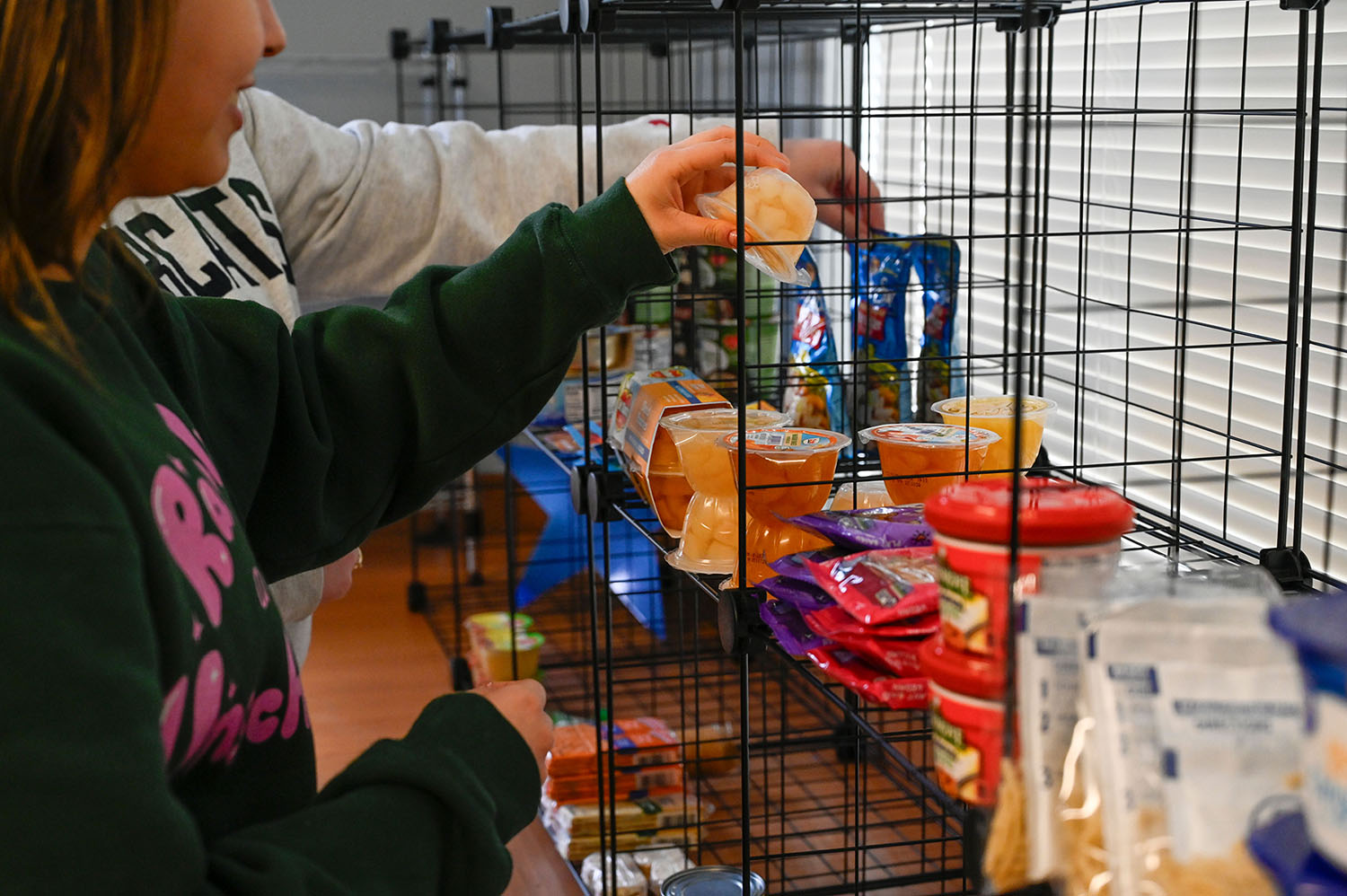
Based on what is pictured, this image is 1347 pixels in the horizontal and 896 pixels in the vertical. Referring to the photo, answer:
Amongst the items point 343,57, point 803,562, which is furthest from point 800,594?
point 343,57

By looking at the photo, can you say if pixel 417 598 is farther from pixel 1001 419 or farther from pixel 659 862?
pixel 1001 419

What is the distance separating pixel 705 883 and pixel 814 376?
0.60 metres

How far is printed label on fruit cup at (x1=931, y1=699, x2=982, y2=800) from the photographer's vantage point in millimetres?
539

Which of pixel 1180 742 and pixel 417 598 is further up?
pixel 1180 742

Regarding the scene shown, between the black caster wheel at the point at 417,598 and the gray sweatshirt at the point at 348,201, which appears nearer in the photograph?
the gray sweatshirt at the point at 348,201

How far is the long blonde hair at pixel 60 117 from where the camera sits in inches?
23.1

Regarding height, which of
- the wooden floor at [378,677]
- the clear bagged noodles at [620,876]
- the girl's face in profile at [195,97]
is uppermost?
the girl's face in profile at [195,97]

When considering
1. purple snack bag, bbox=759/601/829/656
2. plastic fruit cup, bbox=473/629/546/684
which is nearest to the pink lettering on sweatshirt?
purple snack bag, bbox=759/601/829/656

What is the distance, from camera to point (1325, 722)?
36cm

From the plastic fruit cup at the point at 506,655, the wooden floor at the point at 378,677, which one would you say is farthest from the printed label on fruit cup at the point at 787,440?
the plastic fruit cup at the point at 506,655

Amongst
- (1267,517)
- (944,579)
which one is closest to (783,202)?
(944,579)

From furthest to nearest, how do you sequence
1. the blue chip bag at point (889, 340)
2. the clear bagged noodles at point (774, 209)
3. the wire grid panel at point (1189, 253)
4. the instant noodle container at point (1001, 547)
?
the blue chip bag at point (889, 340)
the wire grid panel at point (1189, 253)
the clear bagged noodles at point (774, 209)
the instant noodle container at point (1001, 547)

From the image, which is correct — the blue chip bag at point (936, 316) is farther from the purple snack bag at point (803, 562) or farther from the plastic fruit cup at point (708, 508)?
the purple snack bag at point (803, 562)

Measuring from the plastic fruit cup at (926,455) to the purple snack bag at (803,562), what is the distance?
127 millimetres
